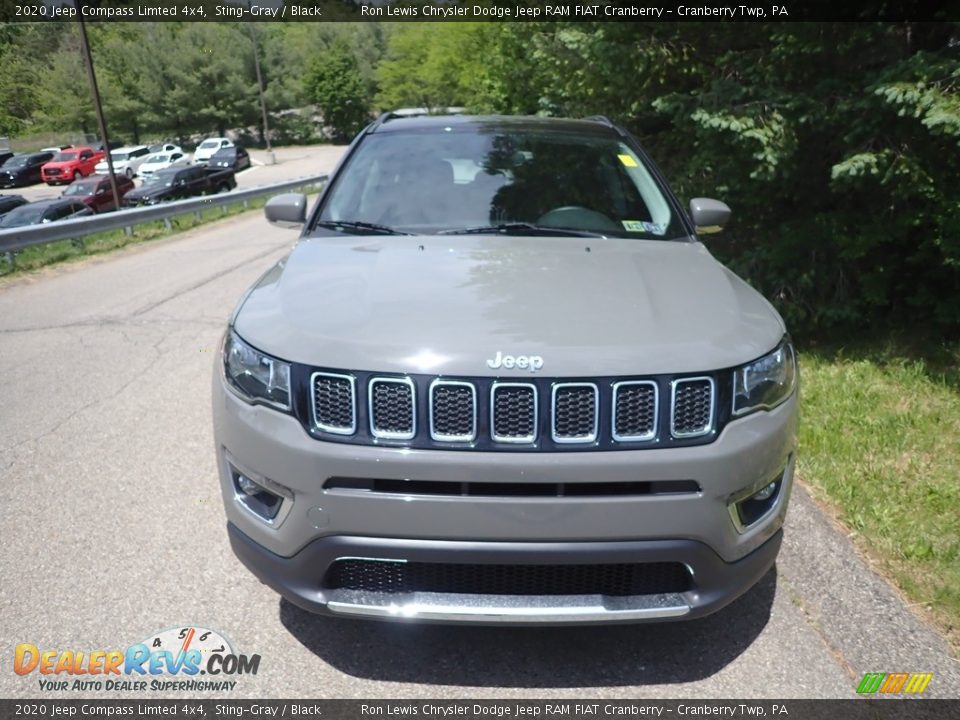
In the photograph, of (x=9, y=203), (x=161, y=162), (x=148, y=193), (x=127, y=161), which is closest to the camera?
(x=9, y=203)

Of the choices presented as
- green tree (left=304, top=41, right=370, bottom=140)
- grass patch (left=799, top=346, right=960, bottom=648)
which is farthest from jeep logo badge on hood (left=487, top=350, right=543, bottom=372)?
green tree (left=304, top=41, right=370, bottom=140)

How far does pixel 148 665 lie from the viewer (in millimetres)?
2660

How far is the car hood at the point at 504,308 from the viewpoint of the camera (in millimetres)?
2293

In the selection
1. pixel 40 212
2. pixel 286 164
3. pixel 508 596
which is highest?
pixel 508 596

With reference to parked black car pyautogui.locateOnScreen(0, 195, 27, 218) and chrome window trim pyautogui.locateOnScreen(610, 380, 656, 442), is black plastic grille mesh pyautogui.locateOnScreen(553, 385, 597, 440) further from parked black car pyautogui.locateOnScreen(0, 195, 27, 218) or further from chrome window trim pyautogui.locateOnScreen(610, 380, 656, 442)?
parked black car pyautogui.locateOnScreen(0, 195, 27, 218)

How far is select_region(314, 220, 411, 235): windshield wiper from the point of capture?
11.3ft

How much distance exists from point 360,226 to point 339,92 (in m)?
77.0

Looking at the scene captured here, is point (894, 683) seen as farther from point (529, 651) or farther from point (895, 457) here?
point (895, 457)

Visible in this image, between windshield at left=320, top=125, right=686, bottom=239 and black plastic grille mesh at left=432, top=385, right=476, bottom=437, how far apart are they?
1.38 m

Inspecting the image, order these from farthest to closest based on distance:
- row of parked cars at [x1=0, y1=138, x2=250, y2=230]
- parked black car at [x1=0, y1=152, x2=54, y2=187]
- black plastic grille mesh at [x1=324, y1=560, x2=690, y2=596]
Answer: parked black car at [x1=0, y1=152, x2=54, y2=187]
row of parked cars at [x1=0, y1=138, x2=250, y2=230]
black plastic grille mesh at [x1=324, y1=560, x2=690, y2=596]

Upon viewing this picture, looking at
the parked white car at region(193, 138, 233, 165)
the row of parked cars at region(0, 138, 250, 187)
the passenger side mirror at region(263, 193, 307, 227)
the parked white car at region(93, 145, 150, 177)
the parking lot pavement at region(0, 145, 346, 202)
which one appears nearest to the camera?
the passenger side mirror at region(263, 193, 307, 227)

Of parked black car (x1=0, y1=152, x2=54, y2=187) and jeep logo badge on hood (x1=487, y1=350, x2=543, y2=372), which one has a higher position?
jeep logo badge on hood (x1=487, y1=350, x2=543, y2=372)

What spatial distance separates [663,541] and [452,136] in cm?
261

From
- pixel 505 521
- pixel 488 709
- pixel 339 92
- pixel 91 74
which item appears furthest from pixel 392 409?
pixel 339 92
